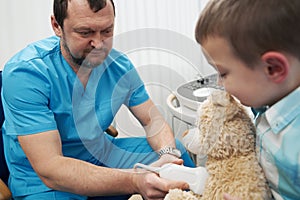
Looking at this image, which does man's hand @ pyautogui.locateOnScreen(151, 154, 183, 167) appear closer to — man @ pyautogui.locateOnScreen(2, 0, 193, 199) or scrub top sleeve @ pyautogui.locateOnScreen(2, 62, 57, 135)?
man @ pyautogui.locateOnScreen(2, 0, 193, 199)

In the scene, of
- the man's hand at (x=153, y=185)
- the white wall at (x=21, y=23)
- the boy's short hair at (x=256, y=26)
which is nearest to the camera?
the boy's short hair at (x=256, y=26)

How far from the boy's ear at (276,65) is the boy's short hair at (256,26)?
1cm

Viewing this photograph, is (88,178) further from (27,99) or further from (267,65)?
(267,65)

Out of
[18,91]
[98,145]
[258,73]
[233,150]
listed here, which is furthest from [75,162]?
[258,73]

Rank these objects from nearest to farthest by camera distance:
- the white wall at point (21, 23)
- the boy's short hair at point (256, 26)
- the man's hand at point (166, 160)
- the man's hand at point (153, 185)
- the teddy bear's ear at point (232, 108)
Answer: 1. the boy's short hair at point (256, 26)
2. the teddy bear's ear at point (232, 108)
3. the man's hand at point (153, 185)
4. the man's hand at point (166, 160)
5. the white wall at point (21, 23)

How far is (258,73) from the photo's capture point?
70cm

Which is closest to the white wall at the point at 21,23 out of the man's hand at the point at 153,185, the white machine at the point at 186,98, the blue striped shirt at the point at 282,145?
the white machine at the point at 186,98

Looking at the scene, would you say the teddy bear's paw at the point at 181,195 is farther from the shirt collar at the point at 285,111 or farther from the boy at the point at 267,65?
the shirt collar at the point at 285,111

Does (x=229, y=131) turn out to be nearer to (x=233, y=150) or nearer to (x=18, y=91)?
(x=233, y=150)

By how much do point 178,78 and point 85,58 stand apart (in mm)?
330

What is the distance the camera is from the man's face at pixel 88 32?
3.66ft

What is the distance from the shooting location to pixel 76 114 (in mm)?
1203

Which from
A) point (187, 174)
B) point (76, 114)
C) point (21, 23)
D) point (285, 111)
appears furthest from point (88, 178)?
point (21, 23)

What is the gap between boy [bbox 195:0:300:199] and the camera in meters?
0.67
